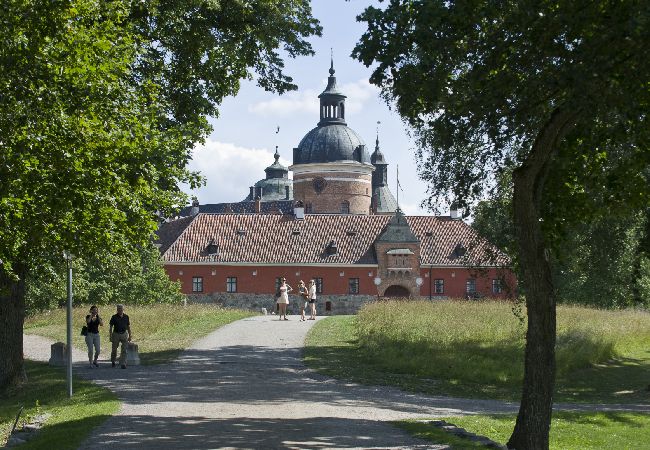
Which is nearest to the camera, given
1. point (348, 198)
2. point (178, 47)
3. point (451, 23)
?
point (451, 23)

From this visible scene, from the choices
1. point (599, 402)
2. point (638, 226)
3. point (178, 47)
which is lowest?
point (599, 402)

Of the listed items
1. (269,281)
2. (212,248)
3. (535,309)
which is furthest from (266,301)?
(535,309)

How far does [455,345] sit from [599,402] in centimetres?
604

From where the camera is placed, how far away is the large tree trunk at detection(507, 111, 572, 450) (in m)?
13.3

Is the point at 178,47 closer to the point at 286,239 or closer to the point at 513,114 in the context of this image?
the point at 513,114

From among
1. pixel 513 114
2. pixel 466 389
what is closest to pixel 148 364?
pixel 466 389

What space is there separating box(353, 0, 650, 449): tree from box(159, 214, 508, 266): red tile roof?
57983 mm

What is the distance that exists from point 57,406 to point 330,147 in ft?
261

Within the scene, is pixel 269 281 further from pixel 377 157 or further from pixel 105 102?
pixel 105 102

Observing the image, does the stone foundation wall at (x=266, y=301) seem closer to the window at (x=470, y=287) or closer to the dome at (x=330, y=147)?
the window at (x=470, y=287)

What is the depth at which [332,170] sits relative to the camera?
95.9 m

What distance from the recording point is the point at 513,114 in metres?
12.7

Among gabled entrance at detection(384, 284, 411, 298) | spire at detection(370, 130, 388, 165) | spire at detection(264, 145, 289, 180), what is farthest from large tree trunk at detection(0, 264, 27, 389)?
spire at detection(264, 145, 289, 180)

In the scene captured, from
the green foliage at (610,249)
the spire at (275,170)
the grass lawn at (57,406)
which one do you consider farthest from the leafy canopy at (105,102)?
the spire at (275,170)
